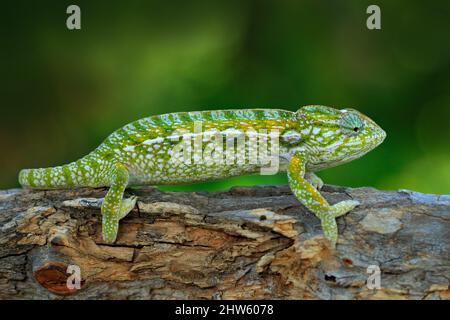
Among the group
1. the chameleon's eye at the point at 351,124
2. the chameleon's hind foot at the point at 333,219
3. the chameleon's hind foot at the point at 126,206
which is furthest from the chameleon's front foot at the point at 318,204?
the chameleon's hind foot at the point at 126,206

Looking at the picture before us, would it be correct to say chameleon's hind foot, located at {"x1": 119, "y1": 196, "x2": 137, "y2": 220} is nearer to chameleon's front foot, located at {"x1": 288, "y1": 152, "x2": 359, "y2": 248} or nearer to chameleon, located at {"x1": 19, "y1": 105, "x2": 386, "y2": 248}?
chameleon, located at {"x1": 19, "y1": 105, "x2": 386, "y2": 248}

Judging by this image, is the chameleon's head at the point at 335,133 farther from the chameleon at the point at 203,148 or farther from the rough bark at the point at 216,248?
the rough bark at the point at 216,248

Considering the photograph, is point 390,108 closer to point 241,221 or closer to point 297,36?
point 297,36

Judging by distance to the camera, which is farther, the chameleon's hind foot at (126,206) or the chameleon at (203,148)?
the chameleon at (203,148)

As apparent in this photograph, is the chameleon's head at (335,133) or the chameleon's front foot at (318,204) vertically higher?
the chameleon's head at (335,133)

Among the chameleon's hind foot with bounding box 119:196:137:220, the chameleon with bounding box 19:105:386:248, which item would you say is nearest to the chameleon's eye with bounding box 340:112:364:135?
the chameleon with bounding box 19:105:386:248

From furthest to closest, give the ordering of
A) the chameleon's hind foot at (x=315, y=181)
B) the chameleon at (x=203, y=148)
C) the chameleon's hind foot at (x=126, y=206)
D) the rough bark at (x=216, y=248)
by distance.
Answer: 1. the chameleon's hind foot at (x=315, y=181)
2. the chameleon at (x=203, y=148)
3. the chameleon's hind foot at (x=126, y=206)
4. the rough bark at (x=216, y=248)

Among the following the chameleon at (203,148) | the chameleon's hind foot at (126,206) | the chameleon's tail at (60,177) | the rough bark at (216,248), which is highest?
the chameleon at (203,148)

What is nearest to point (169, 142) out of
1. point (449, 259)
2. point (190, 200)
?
point (190, 200)
